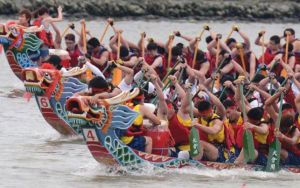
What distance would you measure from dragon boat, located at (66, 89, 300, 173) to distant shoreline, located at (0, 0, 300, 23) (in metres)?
30.2

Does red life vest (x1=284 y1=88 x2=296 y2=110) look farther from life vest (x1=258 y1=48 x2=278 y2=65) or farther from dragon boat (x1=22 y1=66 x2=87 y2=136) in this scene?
dragon boat (x1=22 y1=66 x2=87 y2=136)

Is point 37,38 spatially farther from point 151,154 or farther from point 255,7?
point 255,7

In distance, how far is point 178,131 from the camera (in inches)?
618

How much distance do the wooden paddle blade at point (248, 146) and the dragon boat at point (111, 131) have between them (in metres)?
0.57

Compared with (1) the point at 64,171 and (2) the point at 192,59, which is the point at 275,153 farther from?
(2) the point at 192,59

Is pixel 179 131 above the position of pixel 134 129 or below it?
below

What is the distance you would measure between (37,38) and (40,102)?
4727 mm

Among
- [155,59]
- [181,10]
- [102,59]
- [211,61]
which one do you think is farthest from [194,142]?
[181,10]

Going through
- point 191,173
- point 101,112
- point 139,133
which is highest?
point 101,112

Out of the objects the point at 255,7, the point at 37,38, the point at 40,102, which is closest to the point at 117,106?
the point at 40,102

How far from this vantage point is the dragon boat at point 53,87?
56.7 feet

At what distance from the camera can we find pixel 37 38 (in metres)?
22.6

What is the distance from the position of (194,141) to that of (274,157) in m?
1.08

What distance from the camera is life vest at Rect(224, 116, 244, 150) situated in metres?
15.8
